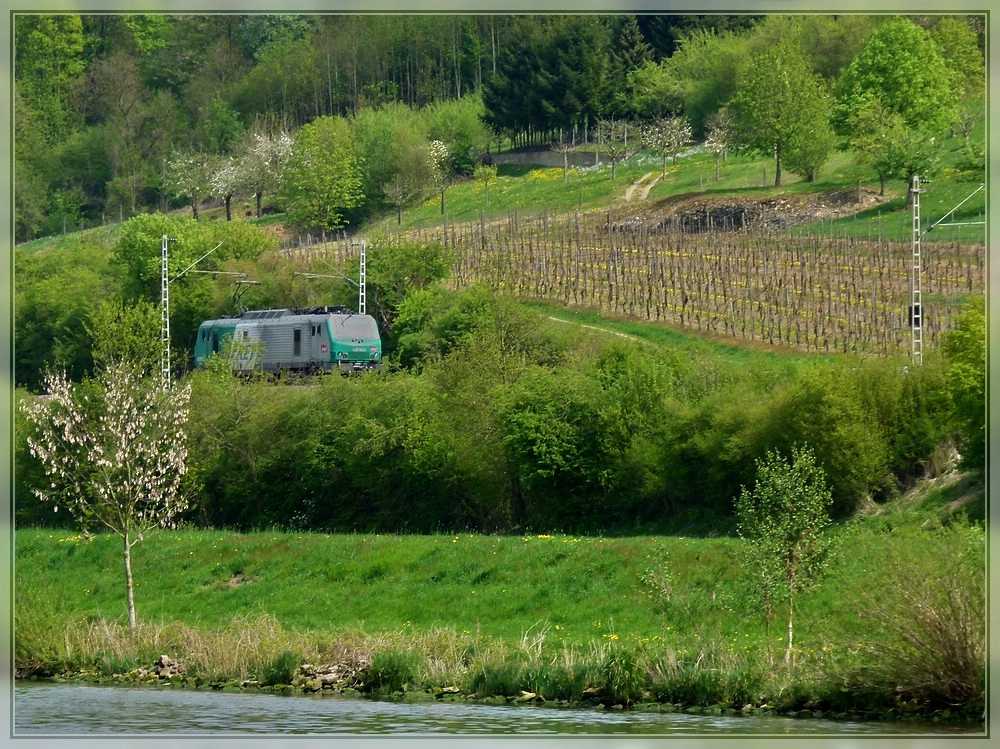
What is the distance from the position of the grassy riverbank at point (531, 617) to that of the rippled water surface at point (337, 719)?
2.60ft

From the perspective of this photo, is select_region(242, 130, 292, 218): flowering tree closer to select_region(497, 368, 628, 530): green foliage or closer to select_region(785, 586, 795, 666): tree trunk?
select_region(497, 368, 628, 530): green foliage

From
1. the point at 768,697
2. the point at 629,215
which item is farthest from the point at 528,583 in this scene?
the point at 629,215

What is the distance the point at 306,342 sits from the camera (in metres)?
55.7

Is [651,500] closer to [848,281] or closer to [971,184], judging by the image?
[848,281]

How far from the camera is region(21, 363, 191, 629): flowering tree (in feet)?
109

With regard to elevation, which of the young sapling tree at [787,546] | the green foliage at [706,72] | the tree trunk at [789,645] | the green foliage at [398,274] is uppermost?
the green foliage at [706,72]

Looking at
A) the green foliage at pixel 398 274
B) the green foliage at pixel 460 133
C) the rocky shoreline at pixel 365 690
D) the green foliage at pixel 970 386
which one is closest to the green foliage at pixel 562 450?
the green foliage at pixel 970 386

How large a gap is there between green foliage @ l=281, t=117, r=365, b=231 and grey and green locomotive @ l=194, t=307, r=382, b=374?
21677 millimetres

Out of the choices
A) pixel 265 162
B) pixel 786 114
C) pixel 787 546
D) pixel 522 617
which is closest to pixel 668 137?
pixel 786 114

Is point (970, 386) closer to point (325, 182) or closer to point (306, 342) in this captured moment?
point (306, 342)

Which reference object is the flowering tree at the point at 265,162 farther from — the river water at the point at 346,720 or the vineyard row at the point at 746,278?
the river water at the point at 346,720

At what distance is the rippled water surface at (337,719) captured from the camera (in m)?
20.9

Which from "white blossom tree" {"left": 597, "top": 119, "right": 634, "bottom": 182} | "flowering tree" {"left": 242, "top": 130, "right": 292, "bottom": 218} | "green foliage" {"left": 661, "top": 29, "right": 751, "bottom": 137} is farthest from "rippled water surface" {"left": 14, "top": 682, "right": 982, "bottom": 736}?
→ "green foliage" {"left": 661, "top": 29, "right": 751, "bottom": 137}

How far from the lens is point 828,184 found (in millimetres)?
75500
